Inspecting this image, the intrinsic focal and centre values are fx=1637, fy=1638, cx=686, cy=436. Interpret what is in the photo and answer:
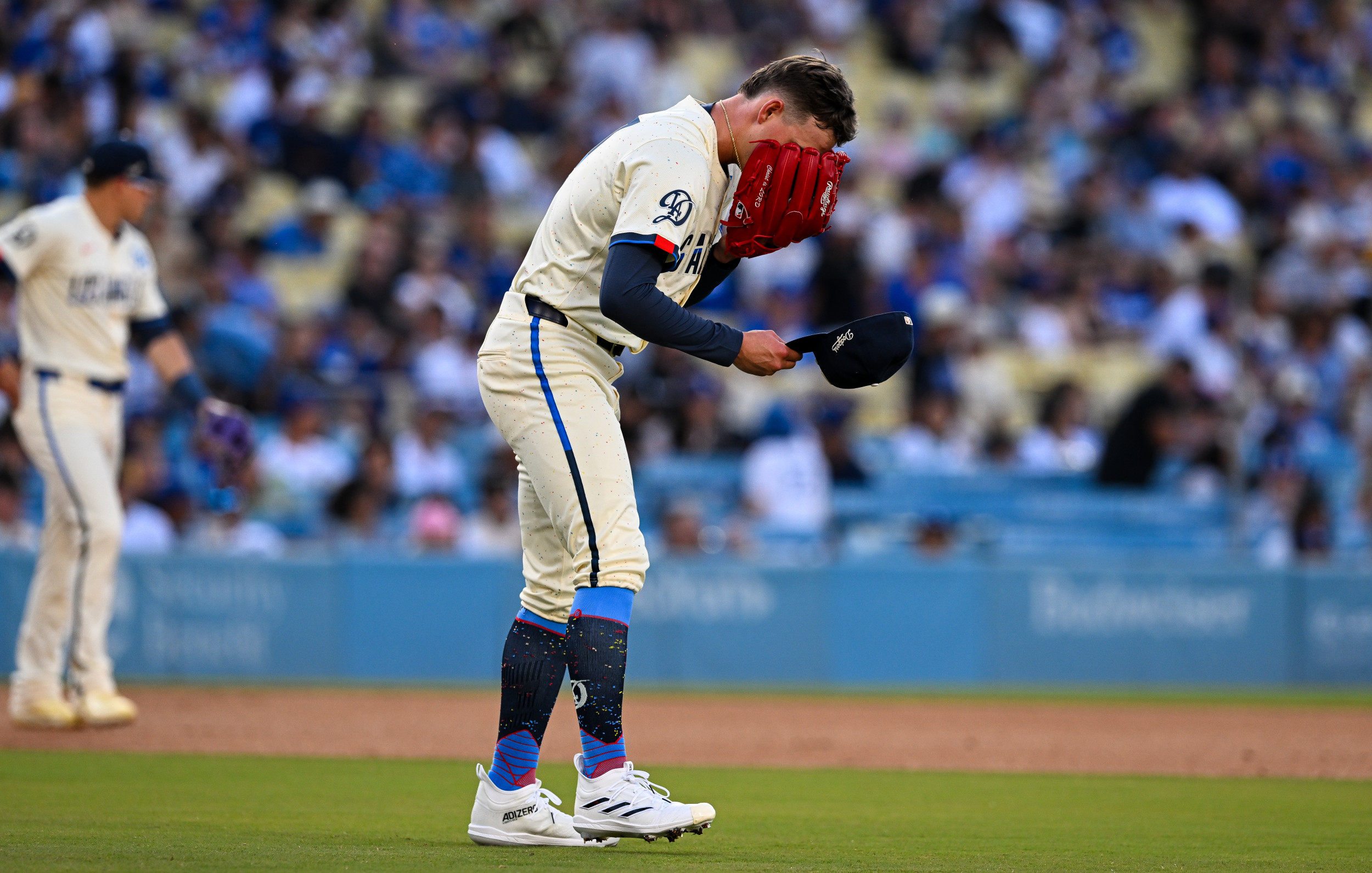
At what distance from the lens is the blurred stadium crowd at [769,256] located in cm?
1380

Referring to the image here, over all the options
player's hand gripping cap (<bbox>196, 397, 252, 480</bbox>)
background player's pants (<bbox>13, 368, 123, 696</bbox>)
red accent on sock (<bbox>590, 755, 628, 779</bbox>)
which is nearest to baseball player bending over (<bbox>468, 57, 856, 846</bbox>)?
red accent on sock (<bbox>590, 755, 628, 779</bbox>)

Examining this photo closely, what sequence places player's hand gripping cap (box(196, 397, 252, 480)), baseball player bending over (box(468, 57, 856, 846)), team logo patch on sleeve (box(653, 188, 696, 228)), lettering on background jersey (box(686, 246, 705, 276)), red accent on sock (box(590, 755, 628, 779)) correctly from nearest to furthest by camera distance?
1. team logo patch on sleeve (box(653, 188, 696, 228))
2. baseball player bending over (box(468, 57, 856, 846))
3. red accent on sock (box(590, 755, 628, 779))
4. lettering on background jersey (box(686, 246, 705, 276))
5. player's hand gripping cap (box(196, 397, 252, 480))

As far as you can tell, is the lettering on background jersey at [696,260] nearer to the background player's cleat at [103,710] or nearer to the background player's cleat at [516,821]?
the background player's cleat at [516,821]

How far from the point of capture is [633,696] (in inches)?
451

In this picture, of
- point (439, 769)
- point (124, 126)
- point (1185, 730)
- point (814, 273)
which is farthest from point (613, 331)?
point (124, 126)

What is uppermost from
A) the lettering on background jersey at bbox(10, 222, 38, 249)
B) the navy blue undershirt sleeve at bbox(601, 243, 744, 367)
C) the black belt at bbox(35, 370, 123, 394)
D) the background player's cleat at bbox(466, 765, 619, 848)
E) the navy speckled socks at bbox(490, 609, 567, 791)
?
the lettering on background jersey at bbox(10, 222, 38, 249)

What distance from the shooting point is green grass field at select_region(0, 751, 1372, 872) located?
454 cm

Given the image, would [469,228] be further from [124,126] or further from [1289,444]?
[1289,444]

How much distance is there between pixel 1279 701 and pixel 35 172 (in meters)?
11.7

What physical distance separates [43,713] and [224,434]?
5.27 feet

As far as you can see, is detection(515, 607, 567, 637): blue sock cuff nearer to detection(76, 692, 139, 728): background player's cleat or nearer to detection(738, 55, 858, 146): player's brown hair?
detection(738, 55, 858, 146): player's brown hair

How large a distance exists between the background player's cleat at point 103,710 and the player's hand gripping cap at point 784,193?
183 inches

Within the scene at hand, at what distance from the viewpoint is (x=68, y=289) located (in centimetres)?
804

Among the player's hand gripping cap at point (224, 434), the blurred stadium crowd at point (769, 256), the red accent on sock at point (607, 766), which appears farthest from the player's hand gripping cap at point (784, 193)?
the blurred stadium crowd at point (769, 256)
